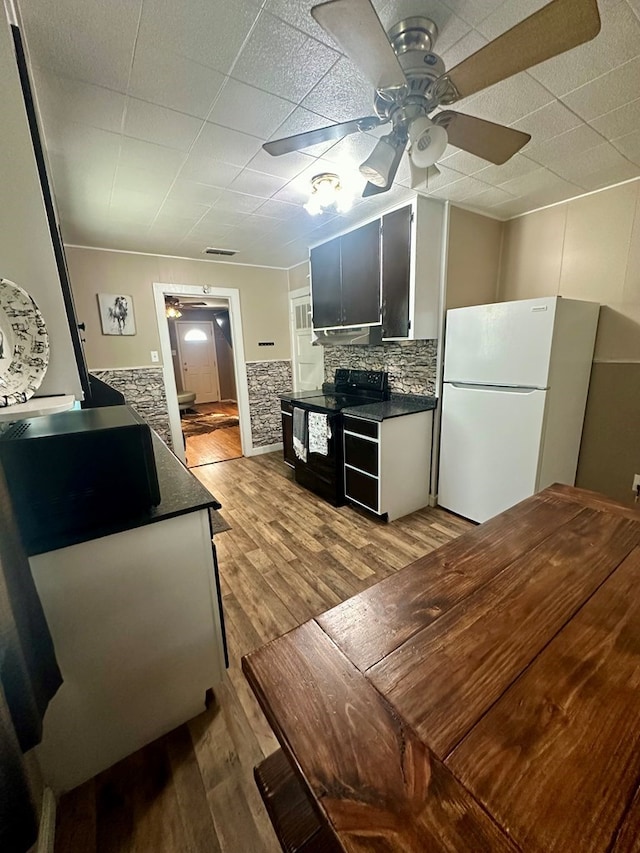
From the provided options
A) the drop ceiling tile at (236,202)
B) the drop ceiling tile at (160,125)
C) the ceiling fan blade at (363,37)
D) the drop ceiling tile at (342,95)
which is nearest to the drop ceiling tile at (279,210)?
the drop ceiling tile at (236,202)

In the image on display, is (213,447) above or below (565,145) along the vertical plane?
below

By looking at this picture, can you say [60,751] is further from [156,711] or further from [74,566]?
[74,566]

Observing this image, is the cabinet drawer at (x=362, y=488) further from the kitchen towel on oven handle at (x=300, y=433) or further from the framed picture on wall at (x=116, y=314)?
the framed picture on wall at (x=116, y=314)

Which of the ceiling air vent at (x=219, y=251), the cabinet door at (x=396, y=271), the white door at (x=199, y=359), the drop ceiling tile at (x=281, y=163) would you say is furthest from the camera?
the white door at (x=199, y=359)

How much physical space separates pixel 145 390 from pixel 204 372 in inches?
201

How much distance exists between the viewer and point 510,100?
1479 mm

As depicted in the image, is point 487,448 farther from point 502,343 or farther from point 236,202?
point 236,202

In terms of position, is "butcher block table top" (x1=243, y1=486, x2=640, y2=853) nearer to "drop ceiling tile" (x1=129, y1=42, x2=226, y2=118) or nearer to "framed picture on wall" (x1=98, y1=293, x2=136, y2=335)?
"drop ceiling tile" (x1=129, y1=42, x2=226, y2=118)

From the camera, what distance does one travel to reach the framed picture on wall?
3488 mm

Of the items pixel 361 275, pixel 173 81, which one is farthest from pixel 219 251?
pixel 173 81

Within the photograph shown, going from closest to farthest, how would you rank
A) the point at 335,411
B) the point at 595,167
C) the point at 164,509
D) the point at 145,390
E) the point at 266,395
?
the point at 164,509 < the point at 595,167 < the point at 335,411 < the point at 145,390 < the point at 266,395

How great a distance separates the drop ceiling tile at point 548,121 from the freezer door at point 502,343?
81 centimetres

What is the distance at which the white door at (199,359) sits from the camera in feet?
27.6

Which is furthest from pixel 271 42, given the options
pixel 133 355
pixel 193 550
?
pixel 133 355
